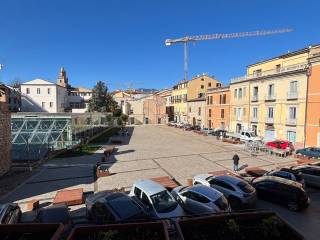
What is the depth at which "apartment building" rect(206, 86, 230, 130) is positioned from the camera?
4594 cm

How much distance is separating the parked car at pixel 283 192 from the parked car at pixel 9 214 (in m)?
11.8

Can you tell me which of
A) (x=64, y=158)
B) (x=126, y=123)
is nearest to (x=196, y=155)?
(x=64, y=158)

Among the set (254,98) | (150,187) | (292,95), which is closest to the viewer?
(150,187)

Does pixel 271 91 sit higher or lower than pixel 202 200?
higher

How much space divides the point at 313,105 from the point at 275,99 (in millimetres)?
6156

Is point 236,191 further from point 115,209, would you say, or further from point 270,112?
point 270,112

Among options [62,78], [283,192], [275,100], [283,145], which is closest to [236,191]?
[283,192]

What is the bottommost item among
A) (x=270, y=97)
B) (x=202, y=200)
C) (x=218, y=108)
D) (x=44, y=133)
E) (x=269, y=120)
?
(x=202, y=200)

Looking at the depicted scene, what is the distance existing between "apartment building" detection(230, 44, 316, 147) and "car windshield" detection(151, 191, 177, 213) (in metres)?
24.5

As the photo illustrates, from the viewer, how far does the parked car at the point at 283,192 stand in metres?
11.9

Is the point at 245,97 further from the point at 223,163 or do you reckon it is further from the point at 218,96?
the point at 223,163

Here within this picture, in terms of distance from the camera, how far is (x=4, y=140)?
18.4 metres

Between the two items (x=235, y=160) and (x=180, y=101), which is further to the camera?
(x=180, y=101)

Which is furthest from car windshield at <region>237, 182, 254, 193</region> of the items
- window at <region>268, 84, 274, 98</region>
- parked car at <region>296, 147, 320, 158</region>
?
window at <region>268, 84, 274, 98</region>
